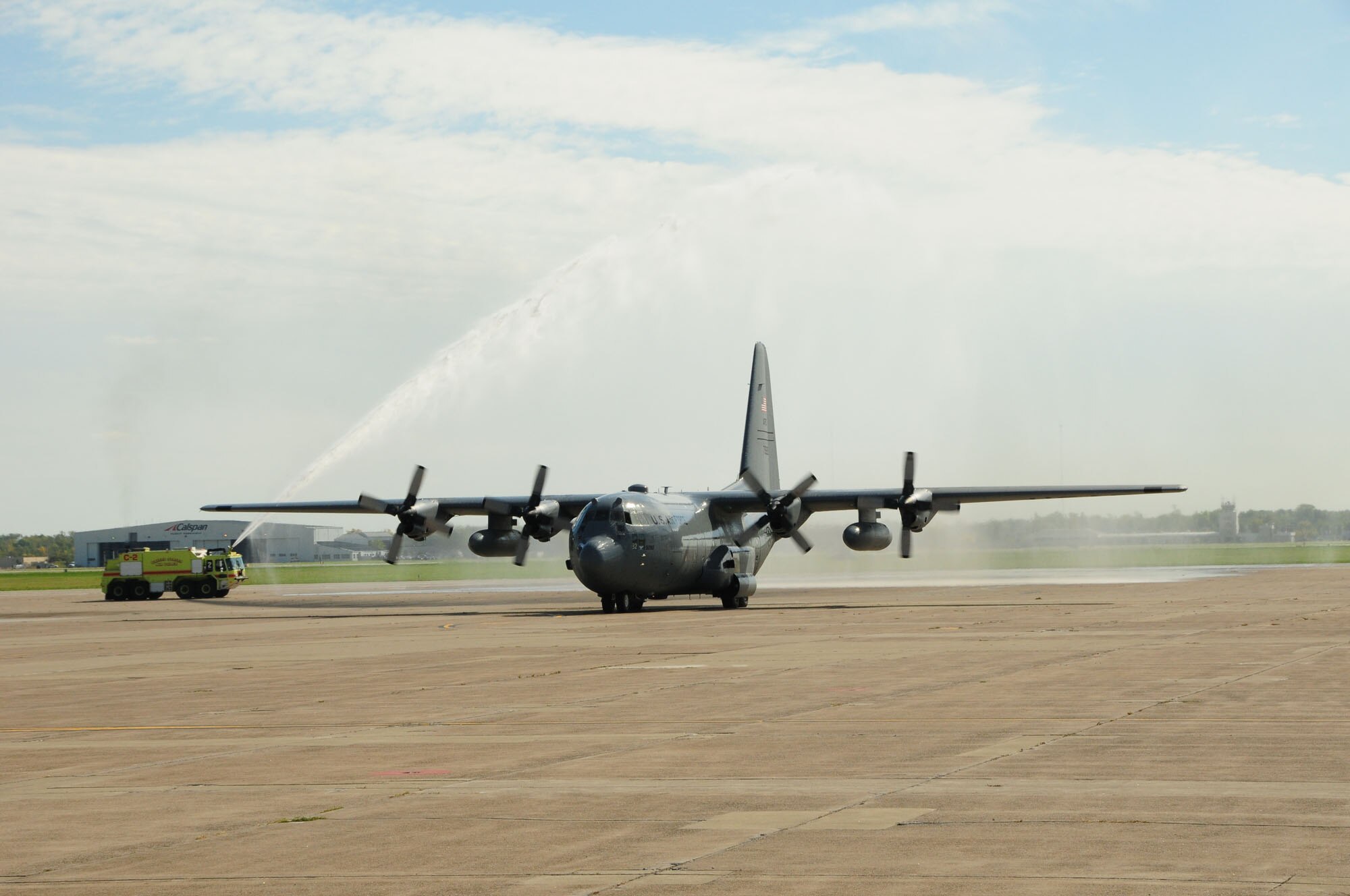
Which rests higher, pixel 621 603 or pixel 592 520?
pixel 592 520

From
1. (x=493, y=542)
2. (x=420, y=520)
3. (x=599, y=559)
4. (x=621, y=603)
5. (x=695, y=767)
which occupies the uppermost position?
(x=420, y=520)

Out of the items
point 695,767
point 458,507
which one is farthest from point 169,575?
point 695,767

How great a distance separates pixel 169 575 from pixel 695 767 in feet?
197

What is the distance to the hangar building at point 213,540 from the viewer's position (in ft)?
478

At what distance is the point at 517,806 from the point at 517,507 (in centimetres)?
4127

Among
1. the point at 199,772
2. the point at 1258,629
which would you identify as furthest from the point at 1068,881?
the point at 1258,629

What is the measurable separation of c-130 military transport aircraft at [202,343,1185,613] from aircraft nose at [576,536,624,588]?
0.04m

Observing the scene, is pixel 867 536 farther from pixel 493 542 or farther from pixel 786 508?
pixel 493 542

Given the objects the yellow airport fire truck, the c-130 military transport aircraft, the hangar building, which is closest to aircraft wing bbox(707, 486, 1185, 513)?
the c-130 military transport aircraft

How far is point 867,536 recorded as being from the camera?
4941 centimetres

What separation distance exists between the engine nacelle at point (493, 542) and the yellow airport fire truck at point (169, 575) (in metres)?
21.8

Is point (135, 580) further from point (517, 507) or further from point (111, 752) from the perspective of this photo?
point (111, 752)

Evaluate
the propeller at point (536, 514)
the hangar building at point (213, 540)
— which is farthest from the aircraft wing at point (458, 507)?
the hangar building at point (213, 540)

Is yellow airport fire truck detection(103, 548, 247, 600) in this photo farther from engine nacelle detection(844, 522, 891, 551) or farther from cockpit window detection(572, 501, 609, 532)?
engine nacelle detection(844, 522, 891, 551)
